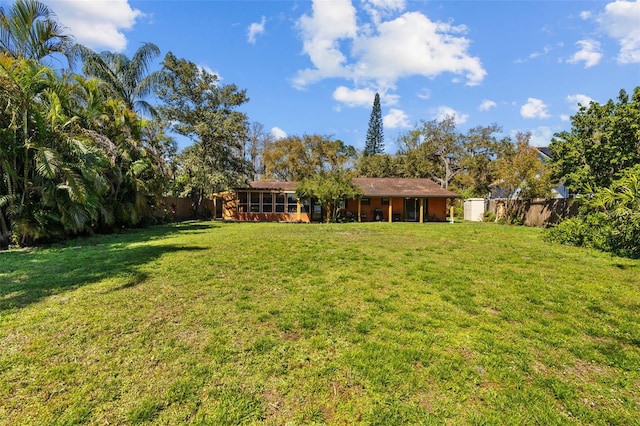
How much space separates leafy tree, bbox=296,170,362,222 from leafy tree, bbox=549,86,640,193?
9.87 metres

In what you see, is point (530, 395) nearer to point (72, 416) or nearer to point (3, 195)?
point (72, 416)

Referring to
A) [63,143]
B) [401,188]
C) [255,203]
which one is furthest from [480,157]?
[63,143]

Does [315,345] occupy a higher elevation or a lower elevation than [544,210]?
lower

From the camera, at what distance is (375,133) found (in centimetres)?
4594

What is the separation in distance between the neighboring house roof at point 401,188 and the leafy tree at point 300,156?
1154cm

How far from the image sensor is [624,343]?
337 cm

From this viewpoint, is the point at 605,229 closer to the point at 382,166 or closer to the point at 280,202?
the point at 280,202

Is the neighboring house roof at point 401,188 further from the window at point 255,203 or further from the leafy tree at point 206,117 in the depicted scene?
the leafy tree at point 206,117

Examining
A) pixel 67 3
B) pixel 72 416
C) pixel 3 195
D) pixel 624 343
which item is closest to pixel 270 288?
pixel 72 416

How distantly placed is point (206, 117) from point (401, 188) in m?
13.8

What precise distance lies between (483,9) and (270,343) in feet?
40.1

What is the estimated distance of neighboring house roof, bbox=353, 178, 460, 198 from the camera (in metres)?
19.8

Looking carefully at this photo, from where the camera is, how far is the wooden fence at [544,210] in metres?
14.0

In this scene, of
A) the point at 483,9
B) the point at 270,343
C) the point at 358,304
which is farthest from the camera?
the point at 483,9
